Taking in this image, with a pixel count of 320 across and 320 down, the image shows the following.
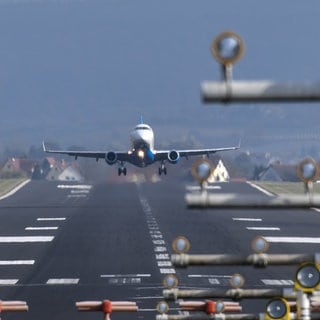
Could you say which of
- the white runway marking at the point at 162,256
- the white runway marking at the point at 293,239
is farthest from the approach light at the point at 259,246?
the white runway marking at the point at 293,239

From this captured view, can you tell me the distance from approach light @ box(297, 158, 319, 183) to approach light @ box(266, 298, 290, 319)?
1.85 meters

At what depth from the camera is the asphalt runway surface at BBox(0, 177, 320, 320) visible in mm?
45844

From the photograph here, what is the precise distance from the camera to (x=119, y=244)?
6919 centimetres

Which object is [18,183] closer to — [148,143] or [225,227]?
[148,143]

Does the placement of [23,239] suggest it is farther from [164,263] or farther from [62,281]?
[62,281]

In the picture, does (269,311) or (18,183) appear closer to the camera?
(269,311)

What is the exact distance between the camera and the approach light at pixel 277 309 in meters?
16.9

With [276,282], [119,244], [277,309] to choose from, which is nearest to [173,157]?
[119,244]

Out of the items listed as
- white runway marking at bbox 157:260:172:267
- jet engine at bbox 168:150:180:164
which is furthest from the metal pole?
jet engine at bbox 168:150:180:164

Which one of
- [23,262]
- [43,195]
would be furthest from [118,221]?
[43,195]

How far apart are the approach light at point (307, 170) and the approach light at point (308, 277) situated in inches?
42.4

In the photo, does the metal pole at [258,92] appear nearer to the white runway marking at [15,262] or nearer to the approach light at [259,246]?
the approach light at [259,246]

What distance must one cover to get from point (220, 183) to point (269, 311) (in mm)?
110998

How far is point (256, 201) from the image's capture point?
603 inches
